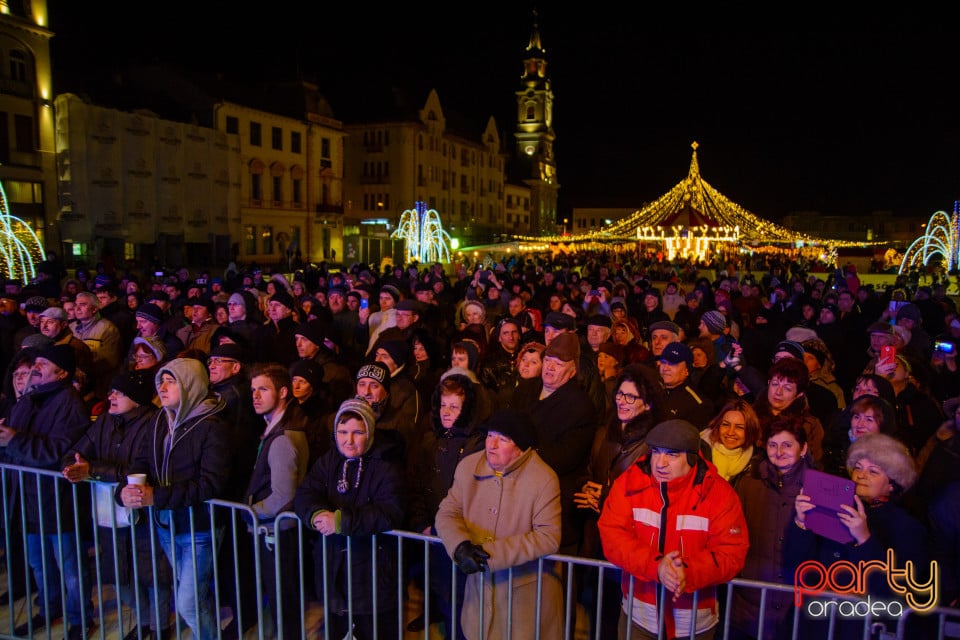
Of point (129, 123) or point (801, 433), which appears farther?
point (129, 123)

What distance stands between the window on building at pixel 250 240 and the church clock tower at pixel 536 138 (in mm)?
46738

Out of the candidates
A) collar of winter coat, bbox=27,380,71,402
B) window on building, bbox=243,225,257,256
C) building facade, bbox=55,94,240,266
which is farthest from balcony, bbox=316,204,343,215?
collar of winter coat, bbox=27,380,71,402

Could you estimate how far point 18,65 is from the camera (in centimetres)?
2969

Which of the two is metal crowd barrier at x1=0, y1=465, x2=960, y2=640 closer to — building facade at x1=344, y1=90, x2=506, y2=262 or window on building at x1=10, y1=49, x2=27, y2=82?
window on building at x1=10, y1=49, x2=27, y2=82

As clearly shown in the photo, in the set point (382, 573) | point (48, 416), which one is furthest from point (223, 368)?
point (382, 573)

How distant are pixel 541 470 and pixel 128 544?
9.60ft

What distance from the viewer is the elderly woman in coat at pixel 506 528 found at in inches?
139

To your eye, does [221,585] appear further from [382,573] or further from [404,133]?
[404,133]

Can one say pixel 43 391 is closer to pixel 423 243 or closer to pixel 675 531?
pixel 675 531

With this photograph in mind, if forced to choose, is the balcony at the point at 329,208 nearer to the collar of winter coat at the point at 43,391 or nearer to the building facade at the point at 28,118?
the building facade at the point at 28,118

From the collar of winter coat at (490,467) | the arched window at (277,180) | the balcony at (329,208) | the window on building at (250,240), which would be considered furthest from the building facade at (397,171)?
the collar of winter coat at (490,467)

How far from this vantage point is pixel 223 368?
5.51m

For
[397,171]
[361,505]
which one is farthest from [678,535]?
[397,171]

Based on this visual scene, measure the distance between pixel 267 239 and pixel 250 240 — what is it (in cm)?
152
